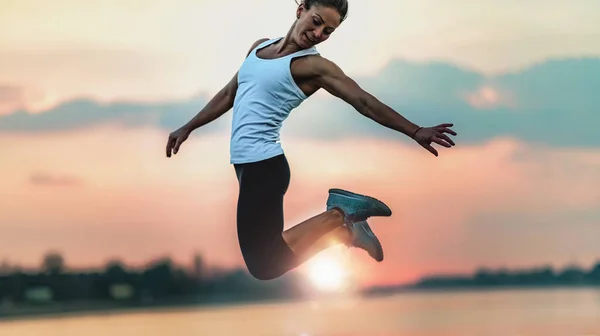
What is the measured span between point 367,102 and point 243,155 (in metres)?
0.72

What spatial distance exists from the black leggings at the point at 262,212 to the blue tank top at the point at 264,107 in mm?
68

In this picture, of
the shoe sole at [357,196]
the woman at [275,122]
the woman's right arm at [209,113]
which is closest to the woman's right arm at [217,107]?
the woman's right arm at [209,113]

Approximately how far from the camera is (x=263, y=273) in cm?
504

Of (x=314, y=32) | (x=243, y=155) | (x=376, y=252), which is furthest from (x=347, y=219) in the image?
(x=314, y=32)

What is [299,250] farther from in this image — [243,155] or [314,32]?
[314,32]

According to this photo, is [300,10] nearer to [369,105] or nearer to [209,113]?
[369,105]

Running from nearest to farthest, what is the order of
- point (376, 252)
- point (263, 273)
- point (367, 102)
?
1. point (367, 102)
2. point (263, 273)
3. point (376, 252)

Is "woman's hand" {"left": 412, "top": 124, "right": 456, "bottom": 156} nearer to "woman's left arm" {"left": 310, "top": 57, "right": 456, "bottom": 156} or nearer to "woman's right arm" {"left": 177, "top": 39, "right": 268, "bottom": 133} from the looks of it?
"woman's left arm" {"left": 310, "top": 57, "right": 456, "bottom": 156}

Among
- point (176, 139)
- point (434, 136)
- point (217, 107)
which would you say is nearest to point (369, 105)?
point (434, 136)

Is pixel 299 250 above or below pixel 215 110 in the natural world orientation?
below

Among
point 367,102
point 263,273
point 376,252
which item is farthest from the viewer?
point 376,252

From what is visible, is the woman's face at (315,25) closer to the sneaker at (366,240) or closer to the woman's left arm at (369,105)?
the woman's left arm at (369,105)

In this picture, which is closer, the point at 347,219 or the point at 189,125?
the point at 347,219

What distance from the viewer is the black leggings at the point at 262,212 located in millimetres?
4938
